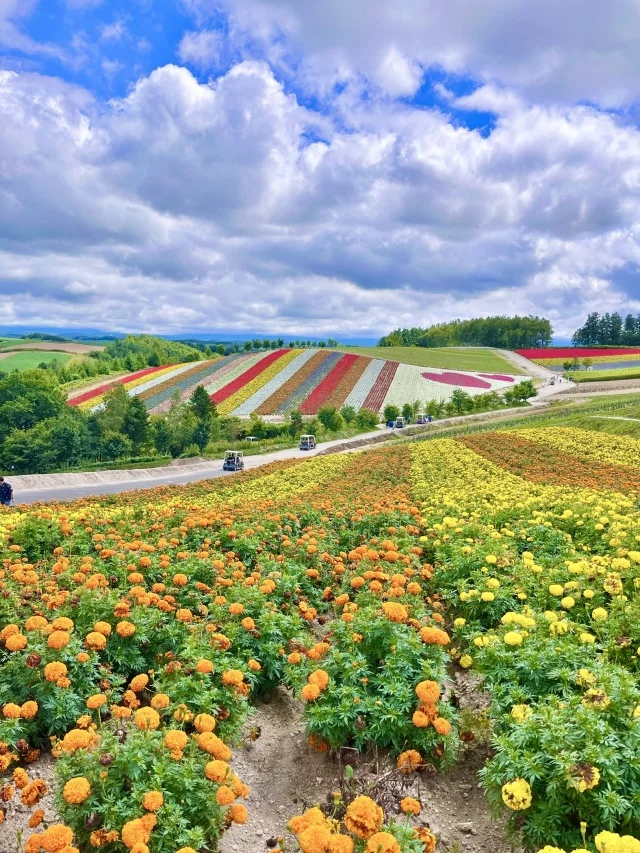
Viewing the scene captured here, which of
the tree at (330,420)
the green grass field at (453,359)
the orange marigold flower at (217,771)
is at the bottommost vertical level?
the tree at (330,420)

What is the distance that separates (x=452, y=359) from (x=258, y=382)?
3628cm

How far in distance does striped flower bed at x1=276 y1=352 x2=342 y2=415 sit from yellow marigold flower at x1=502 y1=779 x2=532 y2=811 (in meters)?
46.3

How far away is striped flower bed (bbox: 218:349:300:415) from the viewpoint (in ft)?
191

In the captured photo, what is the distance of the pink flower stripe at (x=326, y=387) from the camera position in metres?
56.4

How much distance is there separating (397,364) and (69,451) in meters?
50.3

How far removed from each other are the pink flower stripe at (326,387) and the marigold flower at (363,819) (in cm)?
5201

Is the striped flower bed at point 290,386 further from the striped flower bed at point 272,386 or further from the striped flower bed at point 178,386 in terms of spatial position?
the striped flower bed at point 178,386

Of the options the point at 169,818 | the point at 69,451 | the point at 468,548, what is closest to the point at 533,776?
the point at 169,818

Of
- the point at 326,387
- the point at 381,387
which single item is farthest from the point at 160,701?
the point at 381,387

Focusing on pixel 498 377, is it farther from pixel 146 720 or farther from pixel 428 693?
pixel 146 720

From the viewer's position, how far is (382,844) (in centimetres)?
253

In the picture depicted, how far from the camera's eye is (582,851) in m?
2.30

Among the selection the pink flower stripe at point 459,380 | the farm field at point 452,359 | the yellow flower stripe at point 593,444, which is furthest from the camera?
the farm field at point 452,359

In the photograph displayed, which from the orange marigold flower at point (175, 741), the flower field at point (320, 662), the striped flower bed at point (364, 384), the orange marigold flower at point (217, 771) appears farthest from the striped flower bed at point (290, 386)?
the orange marigold flower at point (217, 771)
